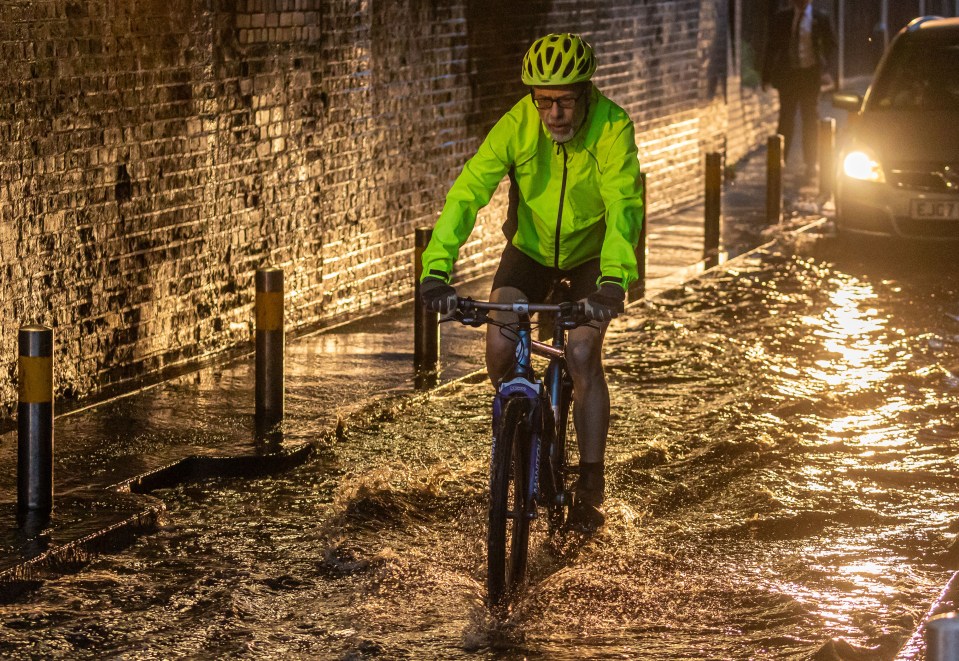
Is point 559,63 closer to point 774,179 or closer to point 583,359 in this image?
point 583,359

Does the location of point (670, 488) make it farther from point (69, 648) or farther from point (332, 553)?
point (69, 648)

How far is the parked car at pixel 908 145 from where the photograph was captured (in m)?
14.1

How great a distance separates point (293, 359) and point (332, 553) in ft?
12.9

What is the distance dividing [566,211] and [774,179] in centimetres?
1035

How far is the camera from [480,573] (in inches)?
251

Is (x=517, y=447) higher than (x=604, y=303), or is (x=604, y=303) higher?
(x=604, y=303)

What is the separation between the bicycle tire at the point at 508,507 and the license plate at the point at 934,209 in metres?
8.64

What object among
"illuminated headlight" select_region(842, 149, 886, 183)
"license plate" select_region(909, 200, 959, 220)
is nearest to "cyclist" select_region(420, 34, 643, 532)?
"license plate" select_region(909, 200, 959, 220)

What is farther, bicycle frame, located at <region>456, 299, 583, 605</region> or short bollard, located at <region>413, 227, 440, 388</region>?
short bollard, located at <region>413, 227, 440, 388</region>

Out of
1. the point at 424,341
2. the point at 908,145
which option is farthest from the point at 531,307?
the point at 908,145

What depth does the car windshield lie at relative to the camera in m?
15.0

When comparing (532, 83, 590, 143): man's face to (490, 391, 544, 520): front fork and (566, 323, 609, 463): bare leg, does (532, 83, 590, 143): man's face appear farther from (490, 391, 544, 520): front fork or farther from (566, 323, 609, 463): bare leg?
(490, 391, 544, 520): front fork

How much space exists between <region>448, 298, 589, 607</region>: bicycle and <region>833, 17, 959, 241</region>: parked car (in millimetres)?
8341

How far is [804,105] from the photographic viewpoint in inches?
821
